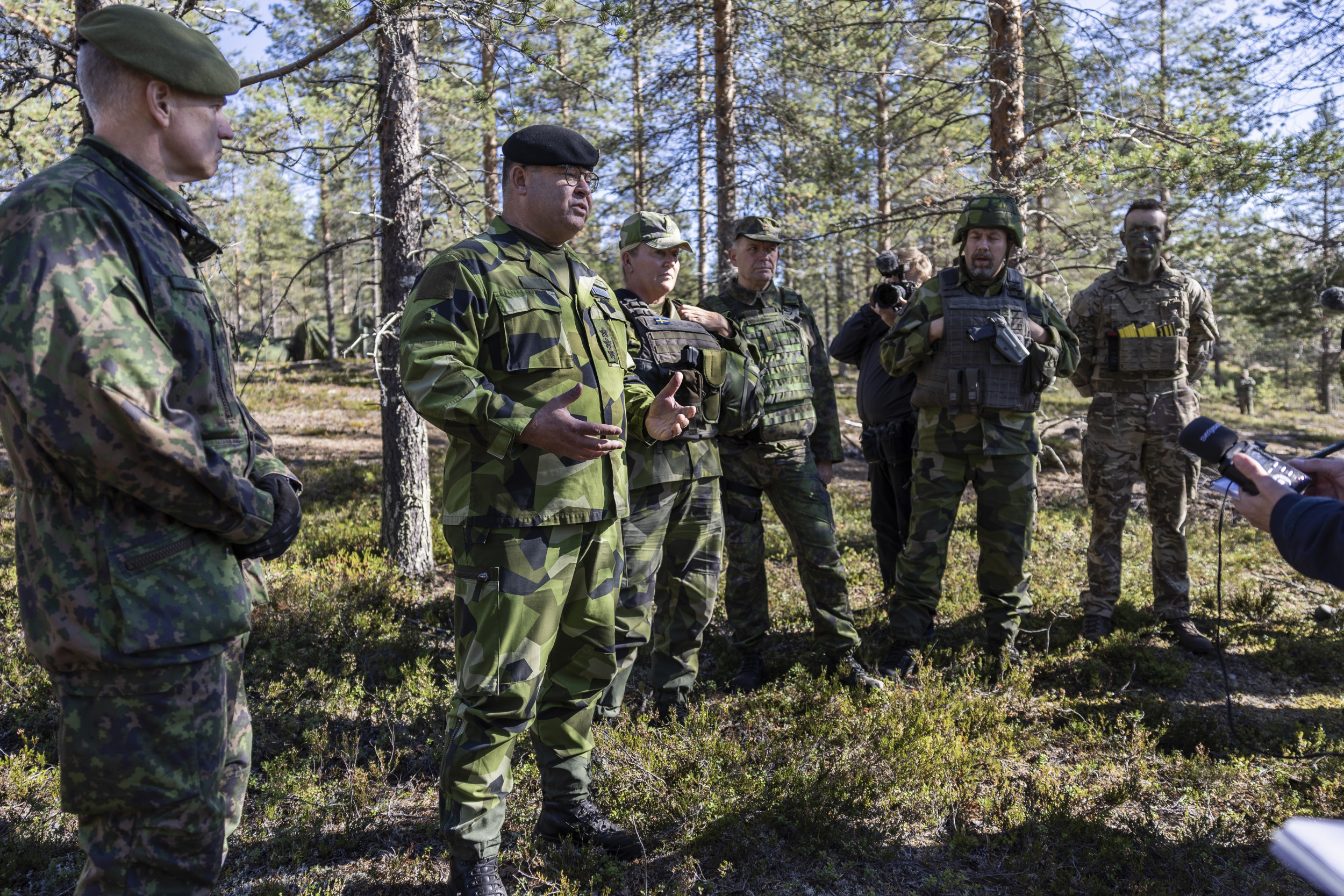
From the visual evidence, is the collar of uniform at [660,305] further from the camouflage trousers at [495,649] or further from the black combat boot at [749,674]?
the black combat boot at [749,674]

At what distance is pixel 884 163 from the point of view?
1564 centimetres

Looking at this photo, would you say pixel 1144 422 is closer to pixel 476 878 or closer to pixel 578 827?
pixel 578 827

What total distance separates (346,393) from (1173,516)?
1783cm

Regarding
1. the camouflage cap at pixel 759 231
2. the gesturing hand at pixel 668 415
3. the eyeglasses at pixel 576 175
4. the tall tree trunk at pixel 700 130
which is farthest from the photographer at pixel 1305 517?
the tall tree trunk at pixel 700 130

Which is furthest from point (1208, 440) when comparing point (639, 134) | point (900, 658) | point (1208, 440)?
point (639, 134)

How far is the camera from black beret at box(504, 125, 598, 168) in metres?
2.89

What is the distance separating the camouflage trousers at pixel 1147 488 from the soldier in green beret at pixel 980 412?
1005 mm

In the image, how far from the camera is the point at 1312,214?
73.5ft

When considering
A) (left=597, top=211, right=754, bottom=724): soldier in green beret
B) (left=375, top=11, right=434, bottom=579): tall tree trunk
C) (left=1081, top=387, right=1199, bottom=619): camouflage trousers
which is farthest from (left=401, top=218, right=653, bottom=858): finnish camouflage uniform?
(left=1081, top=387, right=1199, bottom=619): camouflage trousers

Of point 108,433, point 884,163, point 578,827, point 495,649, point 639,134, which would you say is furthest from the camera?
point 884,163

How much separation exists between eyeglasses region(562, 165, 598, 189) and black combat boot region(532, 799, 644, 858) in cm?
245

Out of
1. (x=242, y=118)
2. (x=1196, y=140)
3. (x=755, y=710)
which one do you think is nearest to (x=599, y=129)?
(x=242, y=118)

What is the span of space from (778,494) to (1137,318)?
2872 millimetres

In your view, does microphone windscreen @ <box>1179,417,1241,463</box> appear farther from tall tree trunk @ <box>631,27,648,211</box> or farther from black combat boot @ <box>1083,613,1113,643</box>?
tall tree trunk @ <box>631,27,648,211</box>
